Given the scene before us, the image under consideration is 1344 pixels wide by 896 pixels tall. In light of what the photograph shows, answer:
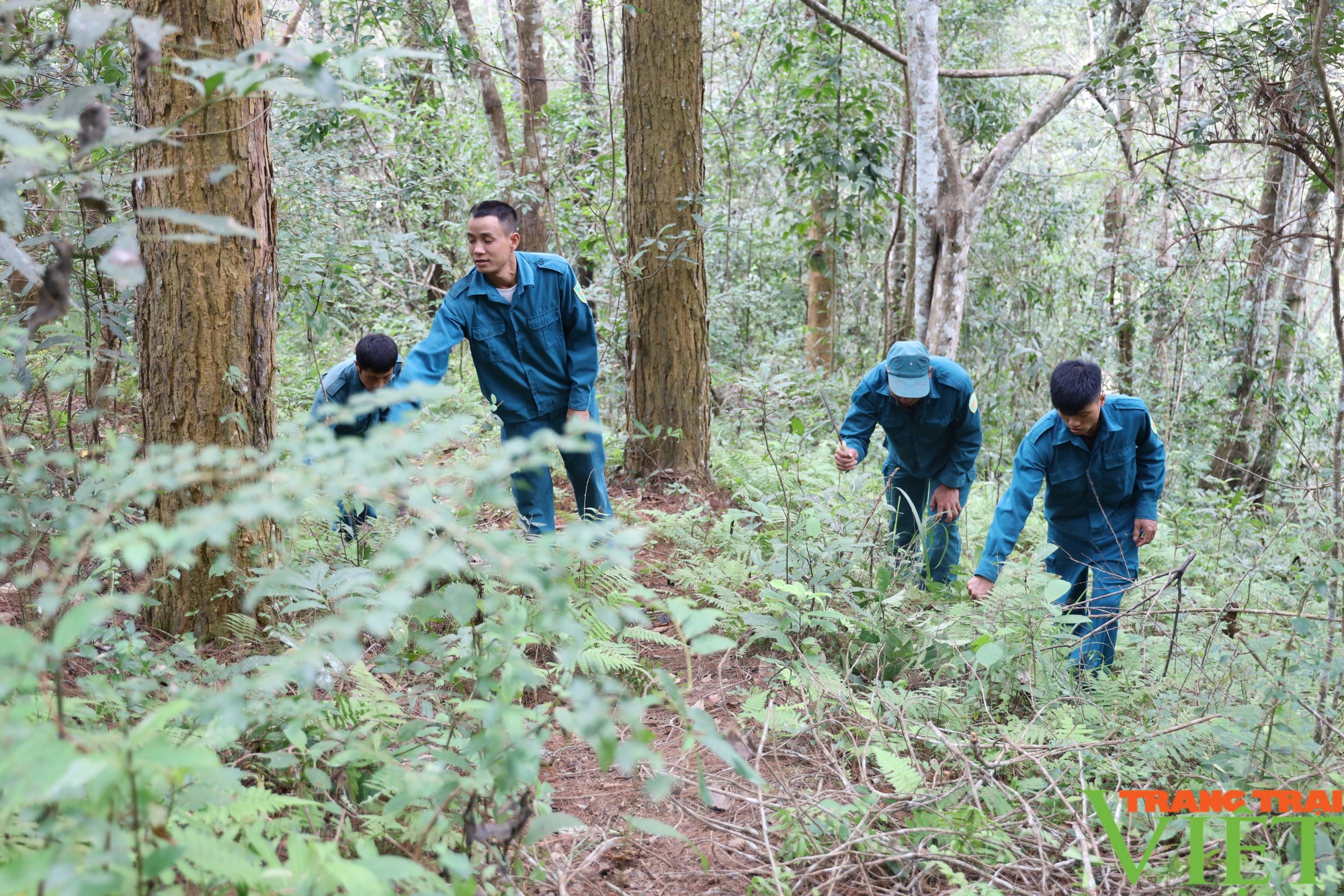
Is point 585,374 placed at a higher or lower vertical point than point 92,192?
lower

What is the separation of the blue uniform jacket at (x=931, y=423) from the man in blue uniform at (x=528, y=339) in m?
1.58

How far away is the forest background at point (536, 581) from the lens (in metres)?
1.49

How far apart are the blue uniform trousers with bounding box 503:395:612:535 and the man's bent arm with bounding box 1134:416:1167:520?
293 centimetres

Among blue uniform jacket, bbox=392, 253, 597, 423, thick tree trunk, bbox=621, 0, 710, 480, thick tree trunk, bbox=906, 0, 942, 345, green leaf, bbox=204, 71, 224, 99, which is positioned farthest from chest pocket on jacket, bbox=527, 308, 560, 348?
thick tree trunk, bbox=906, 0, 942, 345

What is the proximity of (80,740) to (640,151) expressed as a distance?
5346 millimetres

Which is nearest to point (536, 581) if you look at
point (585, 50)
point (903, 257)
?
point (585, 50)

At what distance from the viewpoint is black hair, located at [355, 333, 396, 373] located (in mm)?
4707

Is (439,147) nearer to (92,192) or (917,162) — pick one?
(917,162)

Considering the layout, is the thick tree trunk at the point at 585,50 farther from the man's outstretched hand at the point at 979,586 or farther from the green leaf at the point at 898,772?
the green leaf at the point at 898,772

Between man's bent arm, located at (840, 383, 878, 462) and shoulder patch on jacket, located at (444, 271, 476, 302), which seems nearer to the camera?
shoulder patch on jacket, located at (444, 271, 476, 302)

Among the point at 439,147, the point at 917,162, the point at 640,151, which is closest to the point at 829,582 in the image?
the point at 640,151

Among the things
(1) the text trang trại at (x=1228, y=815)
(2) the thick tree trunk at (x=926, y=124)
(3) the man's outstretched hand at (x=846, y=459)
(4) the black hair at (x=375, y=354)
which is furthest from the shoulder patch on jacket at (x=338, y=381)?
(2) the thick tree trunk at (x=926, y=124)

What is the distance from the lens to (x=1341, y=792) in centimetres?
271

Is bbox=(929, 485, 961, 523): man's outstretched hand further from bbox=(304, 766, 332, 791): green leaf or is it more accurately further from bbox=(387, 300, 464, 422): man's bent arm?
bbox=(304, 766, 332, 791): green leaf
